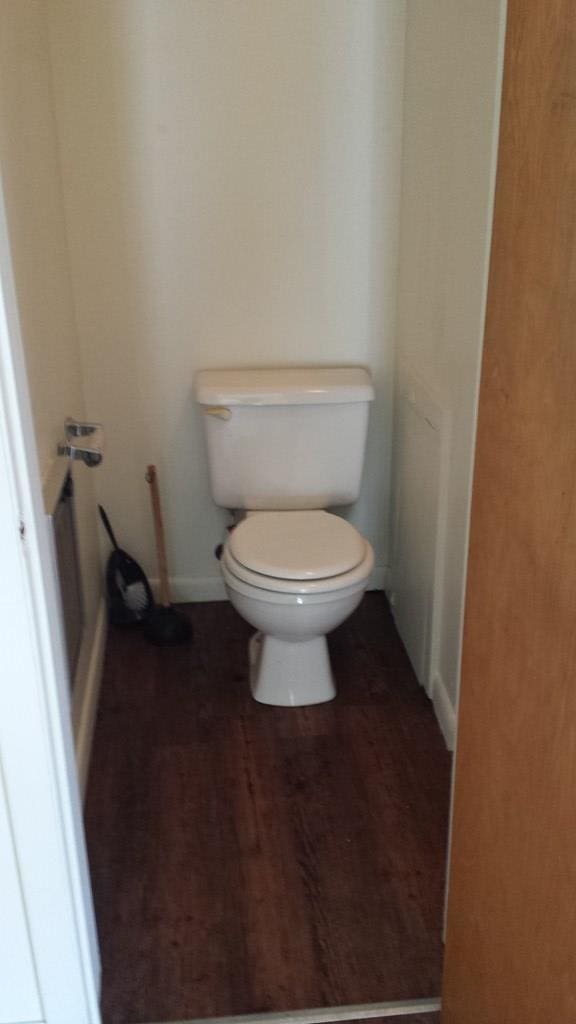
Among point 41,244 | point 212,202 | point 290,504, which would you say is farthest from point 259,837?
point 212,202

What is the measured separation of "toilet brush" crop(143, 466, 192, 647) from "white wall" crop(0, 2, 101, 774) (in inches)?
7.7

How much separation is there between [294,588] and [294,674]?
36 cm

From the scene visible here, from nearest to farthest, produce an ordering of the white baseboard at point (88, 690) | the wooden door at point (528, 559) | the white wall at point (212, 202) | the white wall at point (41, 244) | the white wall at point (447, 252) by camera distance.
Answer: the wooden door at point (528, 559) → the white wall at point (41, 244) → the white wall at point (447, 252) → the white baseboard at point (88, 690) → the white wall at point (212, 202)

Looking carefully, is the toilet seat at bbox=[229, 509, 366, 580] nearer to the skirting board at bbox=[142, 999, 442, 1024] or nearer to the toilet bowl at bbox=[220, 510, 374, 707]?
the toilet bowl at bbox=[220, 510, 374, 707]

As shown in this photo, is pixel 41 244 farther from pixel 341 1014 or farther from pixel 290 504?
pixel 341 1014

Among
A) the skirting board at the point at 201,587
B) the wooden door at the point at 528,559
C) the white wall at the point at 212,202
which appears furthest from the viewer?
the skirting board at the point at 201,587

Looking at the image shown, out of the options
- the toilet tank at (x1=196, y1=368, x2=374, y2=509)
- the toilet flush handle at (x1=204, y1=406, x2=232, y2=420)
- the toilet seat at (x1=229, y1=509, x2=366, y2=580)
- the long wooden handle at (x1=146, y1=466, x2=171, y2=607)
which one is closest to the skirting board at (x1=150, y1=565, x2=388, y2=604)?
the long wooden handle at (x1=146, y1=466, x2=171, y2=607)

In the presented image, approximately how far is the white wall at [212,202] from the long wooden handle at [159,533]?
0.32 ft

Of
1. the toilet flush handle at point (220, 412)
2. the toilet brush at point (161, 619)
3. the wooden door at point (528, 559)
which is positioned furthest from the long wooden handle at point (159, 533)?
the wooden door at point (528, 559)

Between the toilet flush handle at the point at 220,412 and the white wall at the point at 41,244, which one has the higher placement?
the white wall at the point at 41,244

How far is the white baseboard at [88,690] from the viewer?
2.12m

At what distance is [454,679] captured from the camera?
2.21 meters

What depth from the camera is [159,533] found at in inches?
107

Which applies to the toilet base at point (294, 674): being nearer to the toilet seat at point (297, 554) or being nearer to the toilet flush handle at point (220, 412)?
the toilet seat at point (297, 554)
